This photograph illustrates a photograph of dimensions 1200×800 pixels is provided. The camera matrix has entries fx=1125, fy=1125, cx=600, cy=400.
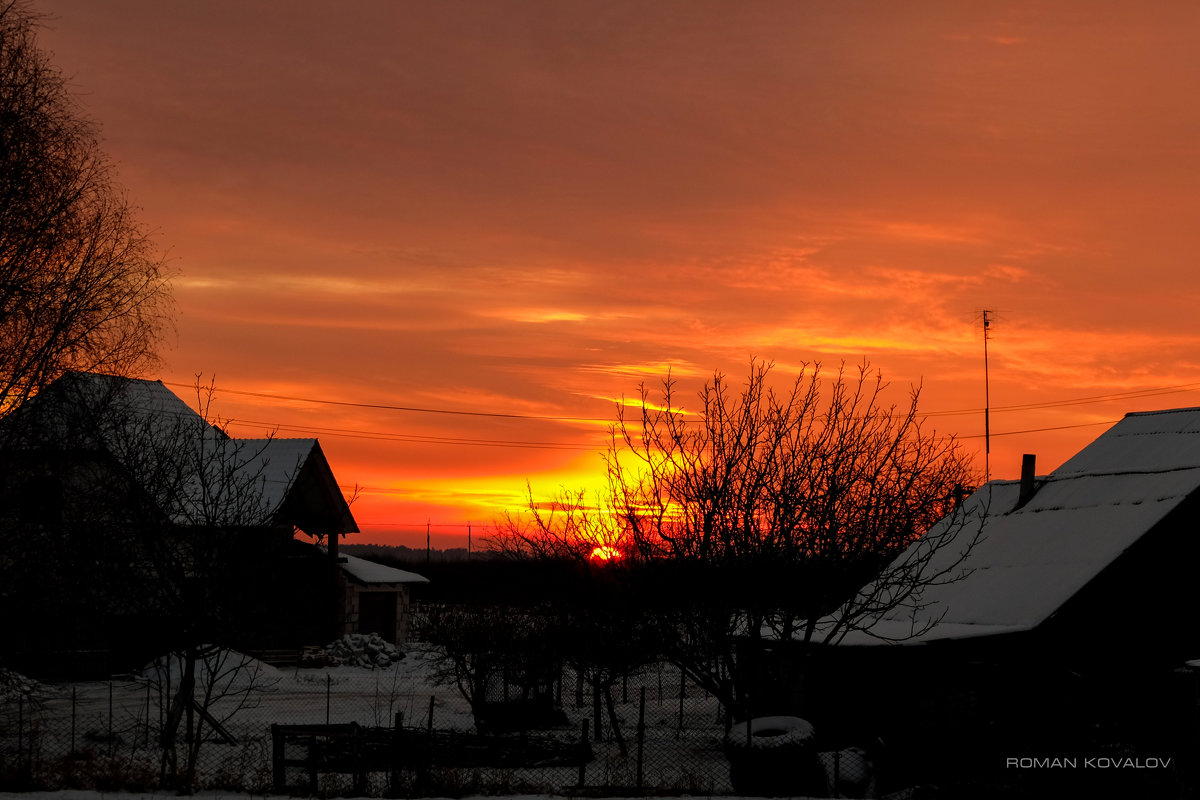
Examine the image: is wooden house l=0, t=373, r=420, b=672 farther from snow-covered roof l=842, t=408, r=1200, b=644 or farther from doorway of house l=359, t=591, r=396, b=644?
doorway of house l=359, t=591, r=396, b=644

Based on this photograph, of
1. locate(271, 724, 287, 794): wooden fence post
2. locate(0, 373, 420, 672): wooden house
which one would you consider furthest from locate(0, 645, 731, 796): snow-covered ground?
locate(0, 373, 420, 672): wooden house

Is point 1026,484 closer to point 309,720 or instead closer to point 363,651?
point 309,720

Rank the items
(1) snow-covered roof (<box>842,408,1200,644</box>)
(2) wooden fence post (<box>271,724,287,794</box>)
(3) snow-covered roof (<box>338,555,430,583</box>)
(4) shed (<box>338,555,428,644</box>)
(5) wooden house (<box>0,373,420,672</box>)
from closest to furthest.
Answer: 1. (2) wooden fence post (<box>271,724,287,794</box>)
2. (5) wooden house (<box>0,373,420,672</box>)
3. (1) snow-covered roof (<box>842,408,1200,644</box>)
4. (3) snow-covered roof (<box>338,555,430,583</box>)
5. (4) shed (<box>338,555,428,644</box>)

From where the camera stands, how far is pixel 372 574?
50.8 m

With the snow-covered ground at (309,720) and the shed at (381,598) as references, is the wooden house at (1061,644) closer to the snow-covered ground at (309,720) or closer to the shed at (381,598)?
the snow-covered ground at (309,720)

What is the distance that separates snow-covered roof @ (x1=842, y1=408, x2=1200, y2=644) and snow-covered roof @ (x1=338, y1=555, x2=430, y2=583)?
95.5 ft

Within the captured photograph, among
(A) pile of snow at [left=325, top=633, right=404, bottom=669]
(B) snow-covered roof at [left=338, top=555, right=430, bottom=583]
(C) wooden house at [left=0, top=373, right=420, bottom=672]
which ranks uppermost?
(C) wooden house at [left=0, top=373, right=420, bottom=672]

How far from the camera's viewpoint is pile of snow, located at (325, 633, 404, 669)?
45.2 metres

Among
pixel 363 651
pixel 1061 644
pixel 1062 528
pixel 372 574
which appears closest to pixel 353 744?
pixel 1061 644

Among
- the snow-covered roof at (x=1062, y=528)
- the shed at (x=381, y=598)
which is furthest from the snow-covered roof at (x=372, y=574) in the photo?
the snow-covered roof at (x=1062, y=528)

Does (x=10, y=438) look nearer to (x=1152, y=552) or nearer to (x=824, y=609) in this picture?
(x=824, y=609)

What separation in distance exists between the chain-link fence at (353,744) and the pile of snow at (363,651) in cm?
380

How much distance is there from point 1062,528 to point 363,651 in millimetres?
30328

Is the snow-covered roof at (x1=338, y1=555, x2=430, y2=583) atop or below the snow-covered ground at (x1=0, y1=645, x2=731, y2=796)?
atop
